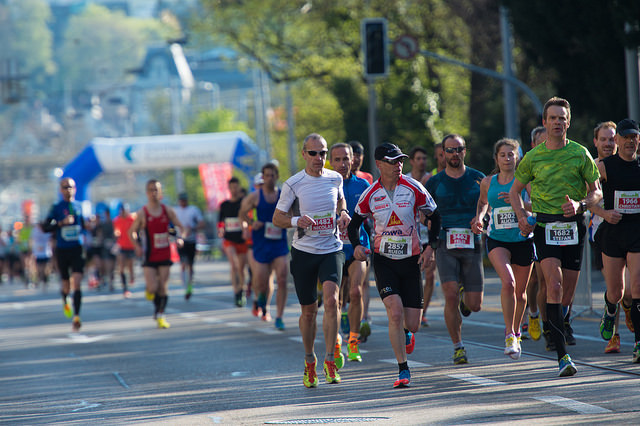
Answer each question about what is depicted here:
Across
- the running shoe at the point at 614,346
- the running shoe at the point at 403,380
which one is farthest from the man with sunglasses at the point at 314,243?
the running shoe at the point at 614,346

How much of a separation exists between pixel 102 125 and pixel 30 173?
26309 mm

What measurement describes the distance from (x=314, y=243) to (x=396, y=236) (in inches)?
30.9

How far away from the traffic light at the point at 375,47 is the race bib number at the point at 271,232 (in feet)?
32.1

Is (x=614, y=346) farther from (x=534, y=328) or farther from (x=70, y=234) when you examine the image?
(x=70, y=234)

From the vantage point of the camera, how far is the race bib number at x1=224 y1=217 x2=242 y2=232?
793 inches

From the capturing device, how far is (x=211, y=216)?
235 ft

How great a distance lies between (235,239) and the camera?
20078mm

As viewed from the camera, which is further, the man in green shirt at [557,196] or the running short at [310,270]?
the running short at [310,270]

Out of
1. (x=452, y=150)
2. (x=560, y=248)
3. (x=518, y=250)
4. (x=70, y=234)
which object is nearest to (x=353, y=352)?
(x=518, y=250)

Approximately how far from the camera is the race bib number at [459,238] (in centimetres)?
1064

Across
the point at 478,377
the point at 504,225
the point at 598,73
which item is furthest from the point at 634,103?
the point at 478,377

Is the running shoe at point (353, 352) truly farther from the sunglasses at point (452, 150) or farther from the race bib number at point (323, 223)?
the sunglasses at point (452, 150)

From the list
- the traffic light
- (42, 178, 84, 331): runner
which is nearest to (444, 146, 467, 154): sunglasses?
(42, 178, 84, 331): runner

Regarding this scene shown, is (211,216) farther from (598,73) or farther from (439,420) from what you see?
(439,420)
